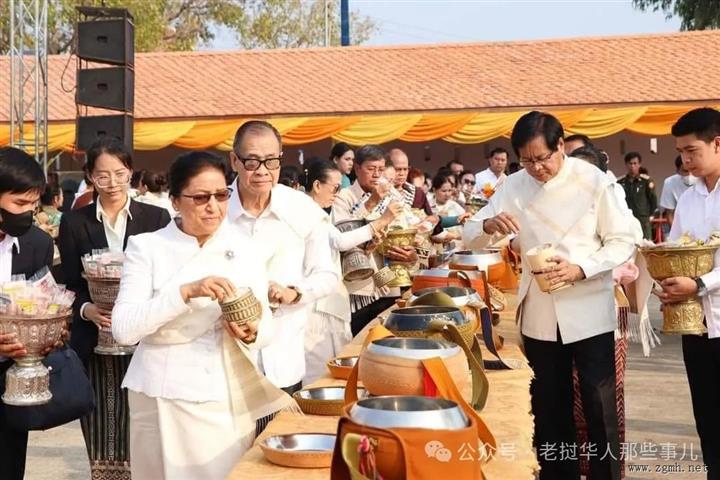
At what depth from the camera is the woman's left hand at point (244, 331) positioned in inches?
122

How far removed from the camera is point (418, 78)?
2502 centimetres

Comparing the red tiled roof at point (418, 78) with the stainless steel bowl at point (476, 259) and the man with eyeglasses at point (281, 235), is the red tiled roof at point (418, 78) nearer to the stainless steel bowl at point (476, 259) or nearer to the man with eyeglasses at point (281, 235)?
the stainless steel bowl at point (476, 259)

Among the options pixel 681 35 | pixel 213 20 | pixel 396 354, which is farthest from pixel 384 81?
pixel 396 354

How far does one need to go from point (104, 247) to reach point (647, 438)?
3376mm

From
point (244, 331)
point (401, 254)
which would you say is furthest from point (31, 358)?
point (401, 254)

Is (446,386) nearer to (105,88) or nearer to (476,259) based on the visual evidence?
(476,259)

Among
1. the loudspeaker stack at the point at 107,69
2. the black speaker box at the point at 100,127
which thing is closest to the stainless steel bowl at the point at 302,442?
the black speaker box at the point at 100,127

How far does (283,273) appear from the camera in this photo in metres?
4.04

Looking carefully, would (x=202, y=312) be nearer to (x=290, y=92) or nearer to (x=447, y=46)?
(x=290, y=92)

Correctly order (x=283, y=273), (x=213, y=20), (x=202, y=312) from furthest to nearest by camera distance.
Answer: (x=213, y=20), (x=283, y=273), (x=202, y=312)

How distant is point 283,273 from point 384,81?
70.1 feet

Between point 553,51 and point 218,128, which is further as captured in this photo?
point 553,51

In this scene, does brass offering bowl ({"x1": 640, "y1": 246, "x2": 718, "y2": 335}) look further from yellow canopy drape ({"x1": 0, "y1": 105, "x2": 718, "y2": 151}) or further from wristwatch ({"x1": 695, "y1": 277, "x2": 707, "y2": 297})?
yellow canopy drape ({"x1": 0, "y1": 105, "x2": 718, "y2": 151})

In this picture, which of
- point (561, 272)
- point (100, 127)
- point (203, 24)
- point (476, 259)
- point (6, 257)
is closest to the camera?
point (6, 257)
